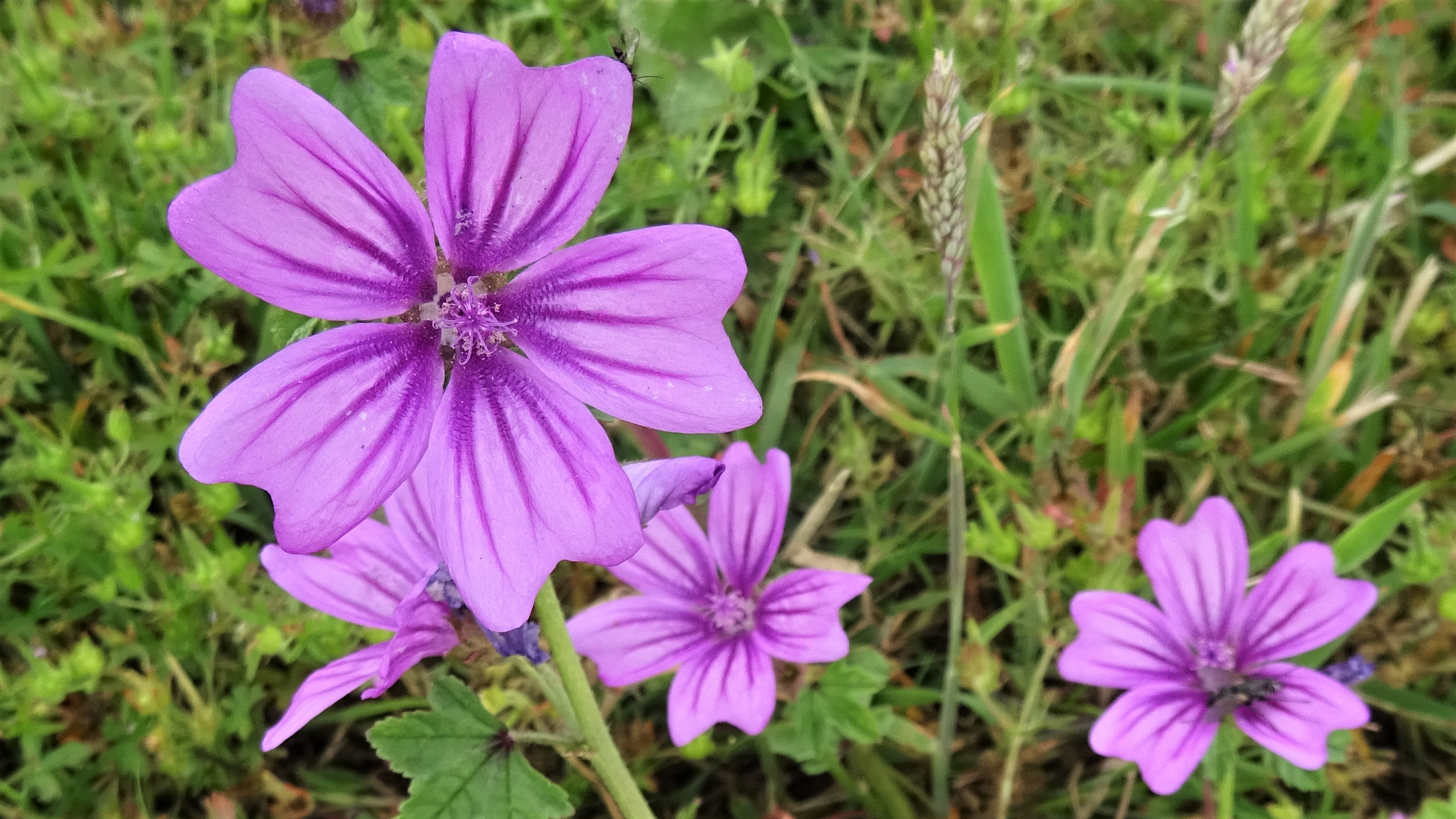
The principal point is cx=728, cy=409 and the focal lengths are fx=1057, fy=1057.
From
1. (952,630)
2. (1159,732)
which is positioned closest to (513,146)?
(952,630)

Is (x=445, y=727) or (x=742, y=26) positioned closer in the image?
(x=445, y=727)

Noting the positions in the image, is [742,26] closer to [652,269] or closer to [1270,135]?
[1270,135]

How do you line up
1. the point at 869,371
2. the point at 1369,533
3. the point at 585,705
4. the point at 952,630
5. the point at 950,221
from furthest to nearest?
the point at 869,371 → the point at 1369,533 → the point at 952,630 → the point at 950,221 → the point at 585,705

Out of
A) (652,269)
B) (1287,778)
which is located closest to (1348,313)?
(1287,778)

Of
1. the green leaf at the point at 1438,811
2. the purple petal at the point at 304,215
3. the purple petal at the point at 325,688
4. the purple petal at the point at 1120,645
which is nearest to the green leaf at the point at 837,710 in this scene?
the purple petal at the point at 1120,645

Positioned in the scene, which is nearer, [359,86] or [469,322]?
[469,322]

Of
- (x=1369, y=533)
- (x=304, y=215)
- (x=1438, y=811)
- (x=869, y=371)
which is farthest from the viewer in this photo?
(x=869, y=371)

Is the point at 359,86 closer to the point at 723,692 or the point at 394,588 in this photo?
the point at 394,588

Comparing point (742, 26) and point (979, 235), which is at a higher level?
point (742, 26)
